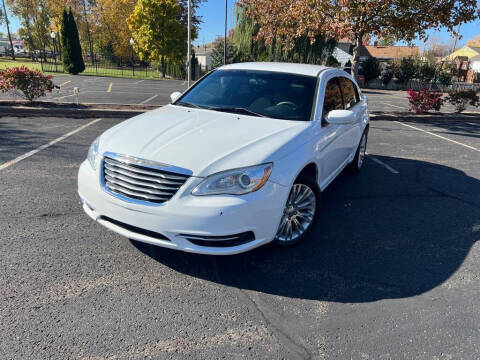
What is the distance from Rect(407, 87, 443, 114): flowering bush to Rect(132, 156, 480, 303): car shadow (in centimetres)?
866

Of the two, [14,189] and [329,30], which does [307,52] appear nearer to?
[329,30]

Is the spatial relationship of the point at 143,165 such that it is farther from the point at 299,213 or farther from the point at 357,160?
the point at 357,160

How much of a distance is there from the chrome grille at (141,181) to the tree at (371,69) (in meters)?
35.4

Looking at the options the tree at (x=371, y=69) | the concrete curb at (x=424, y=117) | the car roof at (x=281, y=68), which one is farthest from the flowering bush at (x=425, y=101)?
the tree at (x=371, y=69)

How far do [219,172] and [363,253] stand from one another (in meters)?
1.74

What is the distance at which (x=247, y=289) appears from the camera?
2.90m

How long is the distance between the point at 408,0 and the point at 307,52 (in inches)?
818

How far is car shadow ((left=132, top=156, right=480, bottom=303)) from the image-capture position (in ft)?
9.82

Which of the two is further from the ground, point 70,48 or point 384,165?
point 70,48

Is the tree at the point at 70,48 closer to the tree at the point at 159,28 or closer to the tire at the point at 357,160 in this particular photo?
the tree at the point at 159,28

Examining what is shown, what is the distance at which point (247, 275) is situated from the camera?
10.1ft

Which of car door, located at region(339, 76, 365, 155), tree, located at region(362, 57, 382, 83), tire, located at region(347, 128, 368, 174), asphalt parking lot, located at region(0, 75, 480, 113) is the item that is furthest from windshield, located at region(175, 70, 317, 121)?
tree, located at region(362, 57, 382, 83)

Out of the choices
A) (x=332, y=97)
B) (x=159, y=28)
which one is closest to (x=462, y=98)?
(x=332, y=97)

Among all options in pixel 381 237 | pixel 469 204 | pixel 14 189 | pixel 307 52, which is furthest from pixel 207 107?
pixel 307 52
